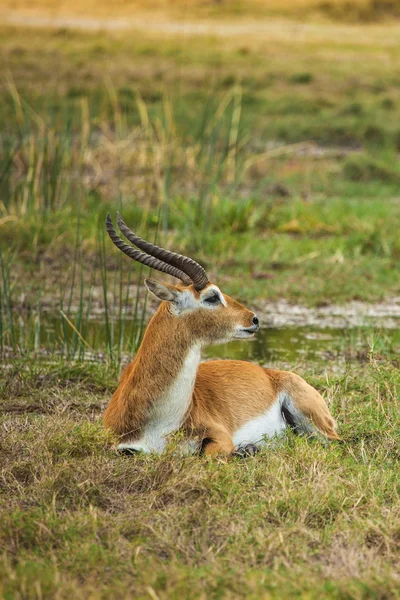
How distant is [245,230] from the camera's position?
35.7ft

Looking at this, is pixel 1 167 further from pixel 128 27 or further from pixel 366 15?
pixel 366 15

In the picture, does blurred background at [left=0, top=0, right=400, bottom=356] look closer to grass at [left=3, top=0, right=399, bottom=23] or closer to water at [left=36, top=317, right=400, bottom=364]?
water at [left=36, top=317, right=400, bottom=364]

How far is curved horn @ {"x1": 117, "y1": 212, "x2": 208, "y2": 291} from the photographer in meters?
4.76

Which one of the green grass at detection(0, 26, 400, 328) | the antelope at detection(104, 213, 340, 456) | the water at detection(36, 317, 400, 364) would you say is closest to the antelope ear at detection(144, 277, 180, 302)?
the antelope at detection(104, 213, 340, 456)

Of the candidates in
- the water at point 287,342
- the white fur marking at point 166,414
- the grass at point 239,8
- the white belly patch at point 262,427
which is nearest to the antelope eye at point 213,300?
the white fur marking at point 166,414

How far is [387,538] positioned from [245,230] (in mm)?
7227

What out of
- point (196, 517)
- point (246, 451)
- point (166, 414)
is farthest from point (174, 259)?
point (196, 517)

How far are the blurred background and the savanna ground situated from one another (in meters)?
0.04

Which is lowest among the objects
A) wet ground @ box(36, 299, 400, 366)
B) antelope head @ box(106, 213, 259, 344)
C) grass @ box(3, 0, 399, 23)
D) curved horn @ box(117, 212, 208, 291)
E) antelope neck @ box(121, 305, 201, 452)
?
wet ground @ box(36, 299, 400, 366)

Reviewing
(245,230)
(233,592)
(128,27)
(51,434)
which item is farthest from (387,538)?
(128,27)

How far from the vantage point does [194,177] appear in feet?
39.4

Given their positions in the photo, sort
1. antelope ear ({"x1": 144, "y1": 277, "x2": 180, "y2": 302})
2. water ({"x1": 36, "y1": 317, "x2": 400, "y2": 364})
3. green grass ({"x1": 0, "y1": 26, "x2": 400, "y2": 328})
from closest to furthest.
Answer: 1. antelope ear ({"x1": 144, "y1": 277, "x2": 180, "y2": 302})
2. water ({"x1": 36, "y1": 317, "x2": 400, "y2": 364})
3. green grass ({"x1": 0, "y1": 26, "x2": 400, "y2": 328})

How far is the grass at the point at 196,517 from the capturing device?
11.4 feet

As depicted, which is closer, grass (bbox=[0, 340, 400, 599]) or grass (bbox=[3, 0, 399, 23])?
grass (bbox=[0, 340, 400, 599])
